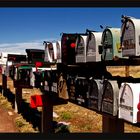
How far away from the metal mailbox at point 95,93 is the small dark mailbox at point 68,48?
8.21ft

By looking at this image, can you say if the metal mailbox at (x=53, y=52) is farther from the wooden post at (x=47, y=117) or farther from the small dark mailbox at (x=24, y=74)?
the small dark mailbox at (x=24, y=74)

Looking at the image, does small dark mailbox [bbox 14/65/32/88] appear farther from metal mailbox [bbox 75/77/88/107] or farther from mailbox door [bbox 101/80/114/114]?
mailbox door [bbox 101/80/114/114]

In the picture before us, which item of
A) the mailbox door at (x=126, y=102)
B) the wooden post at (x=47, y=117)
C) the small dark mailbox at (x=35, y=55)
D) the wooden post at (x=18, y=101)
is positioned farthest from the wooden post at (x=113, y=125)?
the wooden post at (x=18, y=101)

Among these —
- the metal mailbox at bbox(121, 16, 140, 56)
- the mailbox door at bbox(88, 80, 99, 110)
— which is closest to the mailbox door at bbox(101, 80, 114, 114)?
the mailbox door at bbox(88, 80, 99, 110)

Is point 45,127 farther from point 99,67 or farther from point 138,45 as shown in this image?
point 138,45

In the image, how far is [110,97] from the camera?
8023mm

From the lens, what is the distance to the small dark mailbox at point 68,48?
1165 centimetres

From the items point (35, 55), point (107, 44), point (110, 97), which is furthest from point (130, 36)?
point (35, 55)

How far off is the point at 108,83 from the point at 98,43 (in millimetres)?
1814

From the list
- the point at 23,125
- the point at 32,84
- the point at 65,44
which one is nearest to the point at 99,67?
the point at 65,44

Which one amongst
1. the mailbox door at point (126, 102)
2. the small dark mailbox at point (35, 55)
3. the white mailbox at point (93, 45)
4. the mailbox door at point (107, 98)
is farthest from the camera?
the small dark mailbox at point (35, 55)

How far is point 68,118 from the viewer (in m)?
19.7

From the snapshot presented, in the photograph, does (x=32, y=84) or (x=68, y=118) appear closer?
(x=32, y=84)

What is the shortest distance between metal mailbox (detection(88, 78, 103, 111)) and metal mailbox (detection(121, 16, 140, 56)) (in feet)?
3.49
